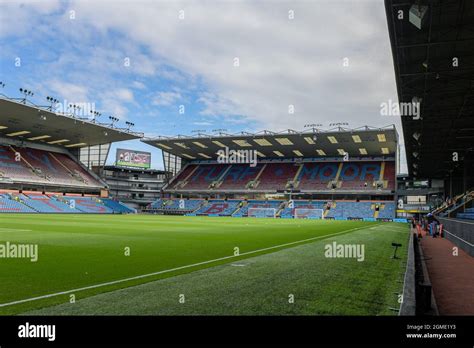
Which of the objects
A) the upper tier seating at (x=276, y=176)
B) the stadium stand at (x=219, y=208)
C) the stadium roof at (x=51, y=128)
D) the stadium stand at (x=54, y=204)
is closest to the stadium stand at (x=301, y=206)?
the upper tier seating at (x=276, y=176)

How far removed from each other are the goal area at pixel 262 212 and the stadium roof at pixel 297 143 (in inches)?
477

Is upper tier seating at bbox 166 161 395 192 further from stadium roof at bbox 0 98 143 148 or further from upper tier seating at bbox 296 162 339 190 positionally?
stadium roof at bbox 0 98 143 148

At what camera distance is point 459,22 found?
14547 mm

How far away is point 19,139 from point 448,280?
74.0m

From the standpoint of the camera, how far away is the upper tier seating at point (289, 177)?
230 feet

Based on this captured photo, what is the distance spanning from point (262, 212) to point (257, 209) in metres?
1.53

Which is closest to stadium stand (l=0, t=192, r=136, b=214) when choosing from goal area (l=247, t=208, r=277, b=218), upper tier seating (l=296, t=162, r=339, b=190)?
goal area (l=247, t=208, r=277, b=218)

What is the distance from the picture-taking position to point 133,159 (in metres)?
89.0

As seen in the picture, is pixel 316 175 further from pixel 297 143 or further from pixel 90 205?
pixel 90 205

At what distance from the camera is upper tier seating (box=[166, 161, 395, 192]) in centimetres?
7006

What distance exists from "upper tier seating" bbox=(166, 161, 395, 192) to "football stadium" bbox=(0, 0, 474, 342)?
0.37m

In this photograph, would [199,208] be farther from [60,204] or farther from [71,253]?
[71,253]

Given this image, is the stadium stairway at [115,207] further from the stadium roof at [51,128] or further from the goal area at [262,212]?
the goal area at [262,212]

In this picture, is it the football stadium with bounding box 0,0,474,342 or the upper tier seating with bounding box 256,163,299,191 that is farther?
the upper tier seating with bounding box 256,163,299,191
